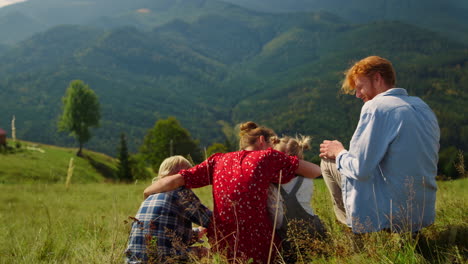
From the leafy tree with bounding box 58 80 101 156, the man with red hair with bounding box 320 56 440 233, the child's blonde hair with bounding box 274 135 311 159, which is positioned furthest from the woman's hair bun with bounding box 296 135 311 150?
the leafy tree with bounding box 58 80 101 156

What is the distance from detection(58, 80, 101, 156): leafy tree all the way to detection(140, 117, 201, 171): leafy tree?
15.8 m

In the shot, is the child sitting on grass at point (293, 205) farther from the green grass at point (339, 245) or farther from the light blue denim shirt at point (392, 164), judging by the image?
the light blue denim shirt at point (392, 164)

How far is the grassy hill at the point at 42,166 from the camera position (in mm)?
35250

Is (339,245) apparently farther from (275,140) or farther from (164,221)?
(164,221)

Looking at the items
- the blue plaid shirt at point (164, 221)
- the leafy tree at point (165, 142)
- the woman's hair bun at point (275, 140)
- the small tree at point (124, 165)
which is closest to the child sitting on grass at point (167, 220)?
the blue plaid shirt at point (164, 221)

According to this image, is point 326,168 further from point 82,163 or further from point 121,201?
point 82,163

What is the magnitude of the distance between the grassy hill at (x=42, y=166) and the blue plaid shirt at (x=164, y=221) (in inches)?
795

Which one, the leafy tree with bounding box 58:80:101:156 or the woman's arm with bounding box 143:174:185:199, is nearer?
the woman's arm with bounding box 143:174:185:199

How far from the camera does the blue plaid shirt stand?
3814 millimetres

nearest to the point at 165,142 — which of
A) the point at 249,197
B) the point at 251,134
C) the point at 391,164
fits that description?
the point at 251,134

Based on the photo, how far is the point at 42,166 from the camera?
141 feet

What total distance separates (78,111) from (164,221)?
6754cm

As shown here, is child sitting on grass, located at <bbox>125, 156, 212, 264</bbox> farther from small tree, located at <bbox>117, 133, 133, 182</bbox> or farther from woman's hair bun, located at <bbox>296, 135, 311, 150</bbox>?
small tree, located at <bbox>117, 133, 133, 182</bbox>

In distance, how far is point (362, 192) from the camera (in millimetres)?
3156
